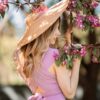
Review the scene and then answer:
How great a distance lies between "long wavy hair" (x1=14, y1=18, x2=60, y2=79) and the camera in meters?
4.43

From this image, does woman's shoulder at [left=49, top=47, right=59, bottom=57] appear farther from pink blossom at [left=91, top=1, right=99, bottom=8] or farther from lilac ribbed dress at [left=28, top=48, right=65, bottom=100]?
pink blossom at [left=91, top=1, right=99, bottom=8]

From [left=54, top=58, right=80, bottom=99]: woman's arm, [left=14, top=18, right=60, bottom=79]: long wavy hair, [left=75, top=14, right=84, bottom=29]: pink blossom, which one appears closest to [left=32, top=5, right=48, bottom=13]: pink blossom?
[left=75, top=14, right=84, bottom=29]: pink blossom

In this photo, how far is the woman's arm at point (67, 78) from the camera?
4359 millimetres

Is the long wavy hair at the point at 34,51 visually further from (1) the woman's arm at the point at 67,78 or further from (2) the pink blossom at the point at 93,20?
(2) the pink blossom at the point at 93,20

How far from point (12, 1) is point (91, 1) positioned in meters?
0.82

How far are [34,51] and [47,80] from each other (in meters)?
0.26

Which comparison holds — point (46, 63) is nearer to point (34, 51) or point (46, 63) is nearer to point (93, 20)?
point (34, 51)

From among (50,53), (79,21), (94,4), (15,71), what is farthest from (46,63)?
(15,71)

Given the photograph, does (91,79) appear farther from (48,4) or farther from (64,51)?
(64,51)

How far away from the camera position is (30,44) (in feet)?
14.7

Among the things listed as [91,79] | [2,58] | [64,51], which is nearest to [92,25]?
[64,51]

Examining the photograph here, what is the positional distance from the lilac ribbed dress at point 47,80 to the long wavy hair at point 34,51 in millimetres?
47

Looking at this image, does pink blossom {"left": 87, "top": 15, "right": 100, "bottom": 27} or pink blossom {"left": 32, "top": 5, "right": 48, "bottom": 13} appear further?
pink blossom {"left": 32, "top": 5, "right": 48, "bottom": 13}

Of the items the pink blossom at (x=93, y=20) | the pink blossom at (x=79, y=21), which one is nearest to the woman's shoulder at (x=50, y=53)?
the pink blossom at (x=79, y=21)
